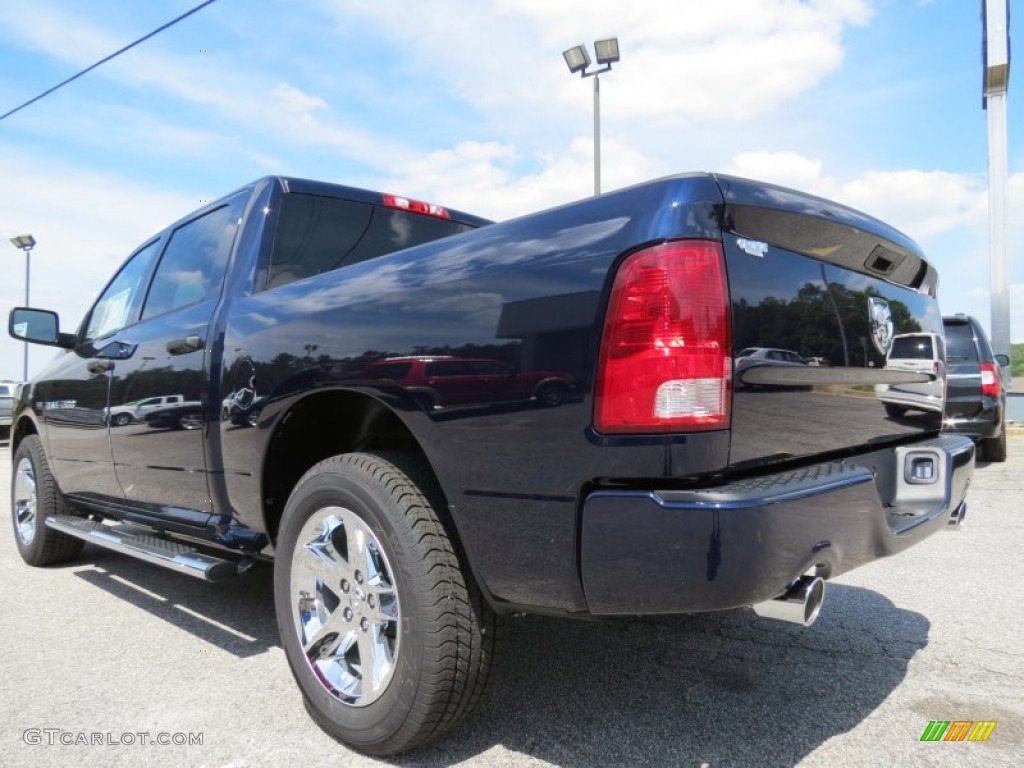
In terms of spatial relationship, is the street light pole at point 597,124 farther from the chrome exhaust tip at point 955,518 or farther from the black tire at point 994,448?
the chrome exhaust tip at point 955,518

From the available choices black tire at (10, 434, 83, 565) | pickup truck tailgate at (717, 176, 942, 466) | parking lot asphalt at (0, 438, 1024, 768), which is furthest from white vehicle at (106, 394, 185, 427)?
pickup truck tailgate at (717, 176, 942, 466)

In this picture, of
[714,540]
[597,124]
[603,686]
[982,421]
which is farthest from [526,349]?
[597,124]

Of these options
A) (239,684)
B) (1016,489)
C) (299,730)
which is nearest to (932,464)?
(299,730)

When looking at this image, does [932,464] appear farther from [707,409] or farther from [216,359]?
[216,359]

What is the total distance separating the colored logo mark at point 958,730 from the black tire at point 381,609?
137 centimetres

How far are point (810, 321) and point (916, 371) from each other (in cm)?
77

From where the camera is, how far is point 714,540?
160 cm

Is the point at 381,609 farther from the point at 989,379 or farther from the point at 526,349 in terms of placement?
the point at 989,379

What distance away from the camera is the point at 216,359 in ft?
9.48

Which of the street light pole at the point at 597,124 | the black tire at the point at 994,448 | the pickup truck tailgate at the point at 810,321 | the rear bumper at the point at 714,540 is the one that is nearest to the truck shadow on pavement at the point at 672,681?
the rear bumper at the point at 714,540

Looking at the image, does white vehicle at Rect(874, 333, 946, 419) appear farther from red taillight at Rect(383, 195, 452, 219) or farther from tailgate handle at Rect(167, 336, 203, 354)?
tailgate handle at Rect(167, 336, 203, 354)

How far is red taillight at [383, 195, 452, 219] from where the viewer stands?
12.1ft

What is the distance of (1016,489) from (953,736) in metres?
5.48

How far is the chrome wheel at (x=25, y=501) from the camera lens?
488 cm
